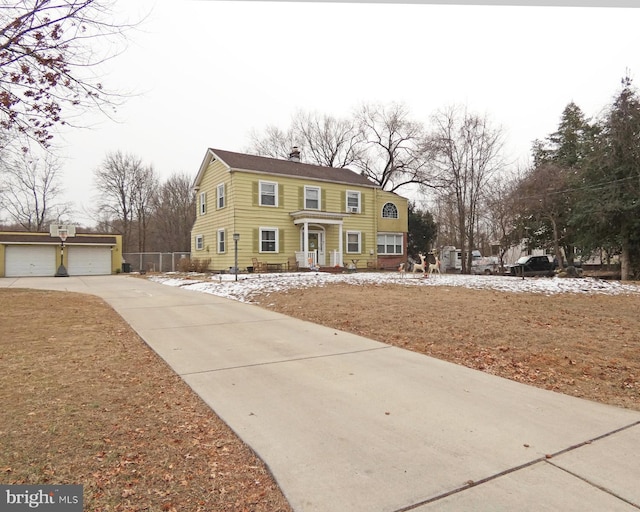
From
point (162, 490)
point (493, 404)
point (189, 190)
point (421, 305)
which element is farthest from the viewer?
point (189, 190)


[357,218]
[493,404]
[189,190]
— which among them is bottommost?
[493,404]

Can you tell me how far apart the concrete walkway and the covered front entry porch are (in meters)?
15.8

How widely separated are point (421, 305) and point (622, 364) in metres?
4.49

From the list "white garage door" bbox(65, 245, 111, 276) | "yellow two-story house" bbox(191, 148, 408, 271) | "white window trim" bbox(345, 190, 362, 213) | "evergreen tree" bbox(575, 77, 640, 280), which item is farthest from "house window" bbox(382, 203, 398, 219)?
"white garage door" bbox(65, 245, 111, 276)

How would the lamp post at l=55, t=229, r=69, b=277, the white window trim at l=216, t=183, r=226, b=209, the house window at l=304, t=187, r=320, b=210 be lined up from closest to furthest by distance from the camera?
the white window trim at l=216, t=183, r=226, b=209
the house window at l=304, t=187, r=320, b=210
the lamp post at l=55, t=229, r=69, b=277

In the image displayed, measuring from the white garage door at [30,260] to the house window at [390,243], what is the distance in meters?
21.4

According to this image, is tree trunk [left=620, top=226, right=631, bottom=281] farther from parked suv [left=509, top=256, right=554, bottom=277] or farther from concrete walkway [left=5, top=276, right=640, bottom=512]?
concrete walkway [left=5, top=276, right=640, bottom=512]

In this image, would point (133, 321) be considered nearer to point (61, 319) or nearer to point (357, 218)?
point (61, 319)

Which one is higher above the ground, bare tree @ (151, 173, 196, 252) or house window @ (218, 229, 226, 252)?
bare tree @ (151, 173, 196, 252)

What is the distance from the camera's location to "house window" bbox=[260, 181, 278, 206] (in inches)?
833

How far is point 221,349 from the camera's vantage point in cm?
577

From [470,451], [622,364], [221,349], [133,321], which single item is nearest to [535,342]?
[622,364]

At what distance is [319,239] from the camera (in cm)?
2320

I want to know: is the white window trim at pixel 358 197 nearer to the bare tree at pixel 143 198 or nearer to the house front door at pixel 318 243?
the house front door at pixel 318 243
